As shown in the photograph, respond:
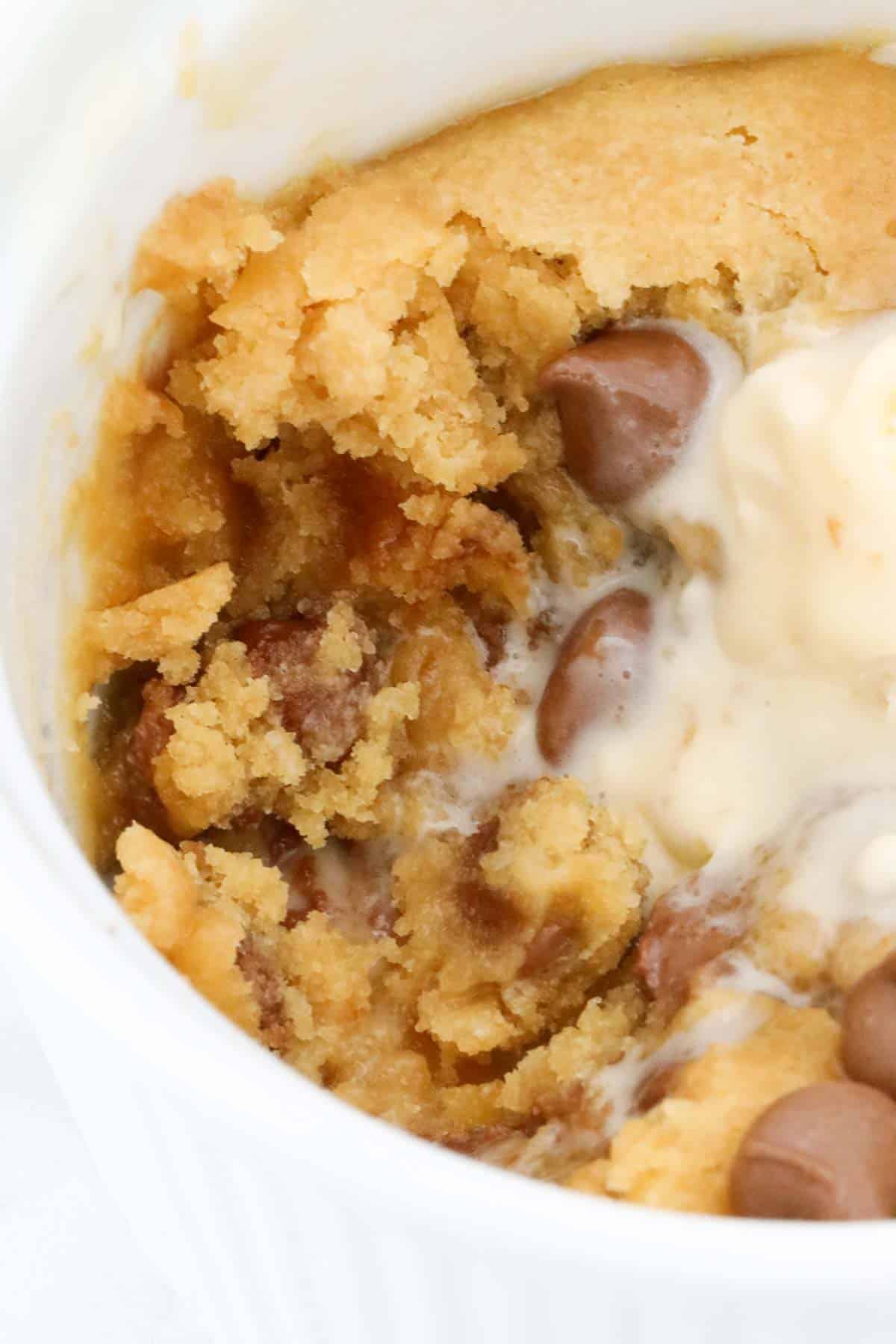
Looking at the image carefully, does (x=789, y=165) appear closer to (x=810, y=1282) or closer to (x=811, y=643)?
(x=811, y=643)

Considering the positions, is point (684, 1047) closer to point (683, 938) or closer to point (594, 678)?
point (683, 938)

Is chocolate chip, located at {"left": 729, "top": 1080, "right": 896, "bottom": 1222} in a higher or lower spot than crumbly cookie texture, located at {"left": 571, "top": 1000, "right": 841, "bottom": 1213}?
higher

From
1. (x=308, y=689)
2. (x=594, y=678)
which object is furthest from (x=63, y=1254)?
(x=594, y=678)

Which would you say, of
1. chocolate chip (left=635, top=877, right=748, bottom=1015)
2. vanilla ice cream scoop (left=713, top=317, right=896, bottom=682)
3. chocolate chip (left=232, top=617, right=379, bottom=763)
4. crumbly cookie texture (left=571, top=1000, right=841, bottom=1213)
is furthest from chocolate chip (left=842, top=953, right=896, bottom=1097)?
chocolate chip (left=232, top=617, right=379, bottom=763)

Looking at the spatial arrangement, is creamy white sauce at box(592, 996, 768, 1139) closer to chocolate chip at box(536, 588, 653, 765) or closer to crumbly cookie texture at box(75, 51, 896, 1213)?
crumbly cookie texture at box(75, 51, 896, 1213)

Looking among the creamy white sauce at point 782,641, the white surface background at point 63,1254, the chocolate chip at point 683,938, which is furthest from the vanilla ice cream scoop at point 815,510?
the white surface background at point 63,1254

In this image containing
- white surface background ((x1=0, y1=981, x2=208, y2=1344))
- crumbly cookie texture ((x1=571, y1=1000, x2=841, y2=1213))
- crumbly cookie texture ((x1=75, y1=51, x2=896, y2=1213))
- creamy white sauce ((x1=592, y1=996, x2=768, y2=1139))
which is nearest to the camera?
crumbly cookie texture ((x1=571, y1=1000, x2=841, y2=1213))

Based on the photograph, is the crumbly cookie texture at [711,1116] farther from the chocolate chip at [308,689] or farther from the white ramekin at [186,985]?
the chocolate chip at [308,689]

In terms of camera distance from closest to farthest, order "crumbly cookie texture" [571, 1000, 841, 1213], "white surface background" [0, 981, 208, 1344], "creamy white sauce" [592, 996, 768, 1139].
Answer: "crumbly cookie texture" [571, 1000, 841, 1213] < "creamy white sauce" [592, 996, 768, 1139] < "white surface background" [0, 981, 208, 1344]
